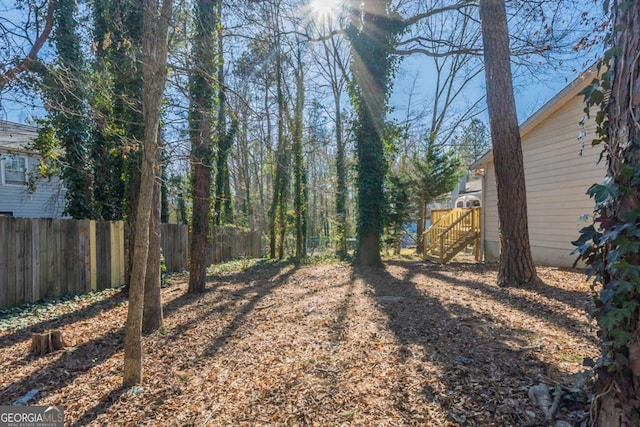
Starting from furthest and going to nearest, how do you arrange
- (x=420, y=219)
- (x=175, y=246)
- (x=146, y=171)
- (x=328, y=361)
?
(x=420, y=219) → (x=175, y=246) → (x=328, y=361) → (x=146, y=171)

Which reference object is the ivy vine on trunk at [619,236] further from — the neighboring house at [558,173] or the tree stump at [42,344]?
the neighboring house at [558,173]

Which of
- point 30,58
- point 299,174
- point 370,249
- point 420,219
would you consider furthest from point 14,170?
point 420,219

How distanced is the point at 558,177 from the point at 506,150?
4004 mm

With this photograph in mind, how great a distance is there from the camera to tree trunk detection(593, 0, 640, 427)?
1412 millimetres

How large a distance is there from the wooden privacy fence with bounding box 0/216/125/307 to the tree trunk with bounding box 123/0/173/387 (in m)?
4.25

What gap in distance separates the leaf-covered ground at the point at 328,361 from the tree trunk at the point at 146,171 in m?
0.31

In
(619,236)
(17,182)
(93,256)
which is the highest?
(17,182)

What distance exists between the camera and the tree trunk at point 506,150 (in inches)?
214

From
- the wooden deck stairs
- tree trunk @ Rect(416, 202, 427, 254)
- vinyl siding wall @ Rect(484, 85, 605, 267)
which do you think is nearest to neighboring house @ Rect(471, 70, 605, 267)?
vinyl siding wall @ Rect(484, 85, 605, 267)

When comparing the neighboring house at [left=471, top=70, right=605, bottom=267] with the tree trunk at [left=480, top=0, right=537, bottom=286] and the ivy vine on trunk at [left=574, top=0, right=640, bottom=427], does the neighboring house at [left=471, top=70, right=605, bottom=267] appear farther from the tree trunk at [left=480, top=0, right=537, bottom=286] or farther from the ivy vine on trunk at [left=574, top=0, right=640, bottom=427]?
the ivy vine on trunk at [left=574, top=0, right=640, bottom=427]

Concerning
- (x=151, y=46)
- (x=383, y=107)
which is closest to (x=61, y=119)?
(x=151, y=46)

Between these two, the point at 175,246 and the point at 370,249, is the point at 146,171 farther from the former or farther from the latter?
the point at 175,246

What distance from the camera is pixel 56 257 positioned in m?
5.97

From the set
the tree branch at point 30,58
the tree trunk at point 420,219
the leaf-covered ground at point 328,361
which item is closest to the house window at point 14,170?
the tree branch at point 30,58
